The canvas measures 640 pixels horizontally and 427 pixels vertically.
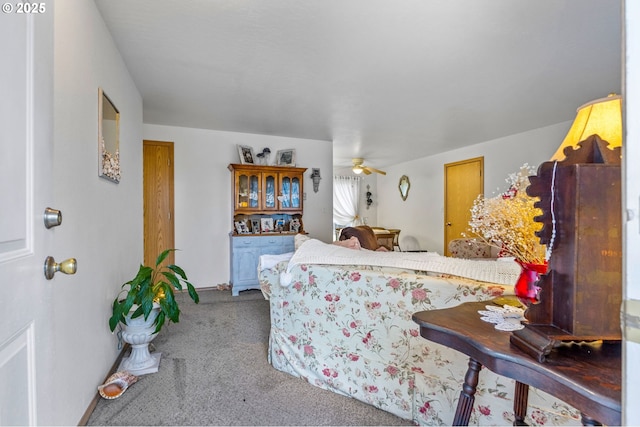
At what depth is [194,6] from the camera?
171cm

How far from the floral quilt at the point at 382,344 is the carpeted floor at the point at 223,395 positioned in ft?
0.37

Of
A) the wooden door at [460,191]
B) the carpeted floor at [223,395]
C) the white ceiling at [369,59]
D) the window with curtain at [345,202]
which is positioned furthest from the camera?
the window with curtain at [345,202]

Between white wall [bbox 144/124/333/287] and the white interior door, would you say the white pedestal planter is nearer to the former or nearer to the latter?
the white interior door

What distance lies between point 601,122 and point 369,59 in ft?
5.55

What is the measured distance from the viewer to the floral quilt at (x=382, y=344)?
1.37m

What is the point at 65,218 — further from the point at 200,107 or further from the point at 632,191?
the point at 200,107

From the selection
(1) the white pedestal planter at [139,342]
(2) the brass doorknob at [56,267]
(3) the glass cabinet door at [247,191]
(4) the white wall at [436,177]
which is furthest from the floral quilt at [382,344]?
(4) the white wall at [436,177]

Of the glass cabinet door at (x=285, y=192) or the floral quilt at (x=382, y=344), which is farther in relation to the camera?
the glass cabinet door at (x=285, y=192)

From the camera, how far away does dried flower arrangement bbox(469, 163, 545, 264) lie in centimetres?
96

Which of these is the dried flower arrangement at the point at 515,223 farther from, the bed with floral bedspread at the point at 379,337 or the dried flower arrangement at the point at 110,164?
the dried flower arrangement at the point at 110,164

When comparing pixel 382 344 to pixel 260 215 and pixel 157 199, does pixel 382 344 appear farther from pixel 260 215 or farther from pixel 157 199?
pixel 157 199

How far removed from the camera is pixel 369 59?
2303mm

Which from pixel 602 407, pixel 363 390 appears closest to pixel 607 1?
pixel 602 407

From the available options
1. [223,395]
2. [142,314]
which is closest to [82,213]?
[142,314]
